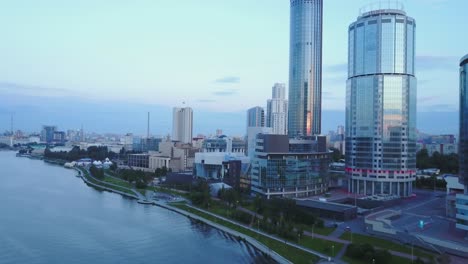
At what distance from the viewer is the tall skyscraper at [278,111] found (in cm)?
4998

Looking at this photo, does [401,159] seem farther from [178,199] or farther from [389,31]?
[178,199]

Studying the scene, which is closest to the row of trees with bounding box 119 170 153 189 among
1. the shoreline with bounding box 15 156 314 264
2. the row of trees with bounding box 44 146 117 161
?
the shoreline with bounding box 15 156 314 264

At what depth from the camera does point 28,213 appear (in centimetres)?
1689

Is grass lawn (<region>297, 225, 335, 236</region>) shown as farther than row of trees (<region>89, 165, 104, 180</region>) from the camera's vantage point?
No

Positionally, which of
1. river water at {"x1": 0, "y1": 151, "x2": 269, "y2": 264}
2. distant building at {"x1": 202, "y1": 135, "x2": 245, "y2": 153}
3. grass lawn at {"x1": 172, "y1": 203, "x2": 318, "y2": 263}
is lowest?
river water at {"x1": 0, "y1": 151, "x2": 269, "y2": 264}

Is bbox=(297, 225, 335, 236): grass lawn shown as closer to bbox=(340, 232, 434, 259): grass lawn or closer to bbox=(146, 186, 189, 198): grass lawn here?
bbox=(340, 232, 434, 259): grass lawn

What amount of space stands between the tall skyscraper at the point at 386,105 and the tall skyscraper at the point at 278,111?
24.9 metres

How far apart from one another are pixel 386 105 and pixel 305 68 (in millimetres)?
19600

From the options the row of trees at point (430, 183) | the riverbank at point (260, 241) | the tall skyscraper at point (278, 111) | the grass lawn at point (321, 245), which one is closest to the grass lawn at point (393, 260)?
the grass lawn at point (321, 245)

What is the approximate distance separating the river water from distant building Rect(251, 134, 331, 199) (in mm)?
4688

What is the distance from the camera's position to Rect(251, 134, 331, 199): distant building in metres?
20.2

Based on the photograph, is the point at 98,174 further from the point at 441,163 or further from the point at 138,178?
the point at 441,163

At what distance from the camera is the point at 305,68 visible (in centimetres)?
4169

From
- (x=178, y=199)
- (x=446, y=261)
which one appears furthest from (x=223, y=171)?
(x=446, y=261)
